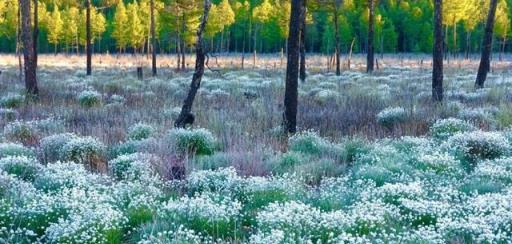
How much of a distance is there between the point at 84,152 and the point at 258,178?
358cm

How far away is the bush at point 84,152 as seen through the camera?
9.62m

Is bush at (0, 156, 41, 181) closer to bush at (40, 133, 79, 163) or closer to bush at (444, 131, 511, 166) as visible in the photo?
bush at (40, 133, 79, 163)

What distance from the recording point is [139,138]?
11586 millimetres

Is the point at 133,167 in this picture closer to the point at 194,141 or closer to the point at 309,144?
the point at 194,141

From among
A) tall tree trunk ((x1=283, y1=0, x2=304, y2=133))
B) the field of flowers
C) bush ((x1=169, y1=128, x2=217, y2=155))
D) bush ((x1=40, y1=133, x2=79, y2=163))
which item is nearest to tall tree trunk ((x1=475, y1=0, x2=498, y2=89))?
the field of flowers

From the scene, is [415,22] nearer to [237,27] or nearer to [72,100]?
[237,27]

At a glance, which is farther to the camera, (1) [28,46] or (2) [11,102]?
(1) [28,46]

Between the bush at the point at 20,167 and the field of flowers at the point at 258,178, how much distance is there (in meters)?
0.02

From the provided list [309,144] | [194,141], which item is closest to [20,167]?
[194,141]

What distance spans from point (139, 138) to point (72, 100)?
27.8ft

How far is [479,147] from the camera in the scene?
10055 millimetres

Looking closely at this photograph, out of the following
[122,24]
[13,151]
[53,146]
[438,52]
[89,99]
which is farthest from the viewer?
[122,24]

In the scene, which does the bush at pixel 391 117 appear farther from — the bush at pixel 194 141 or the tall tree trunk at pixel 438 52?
the bush at pixel 194 141

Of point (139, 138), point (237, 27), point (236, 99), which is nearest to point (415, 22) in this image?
point (237, 27)
